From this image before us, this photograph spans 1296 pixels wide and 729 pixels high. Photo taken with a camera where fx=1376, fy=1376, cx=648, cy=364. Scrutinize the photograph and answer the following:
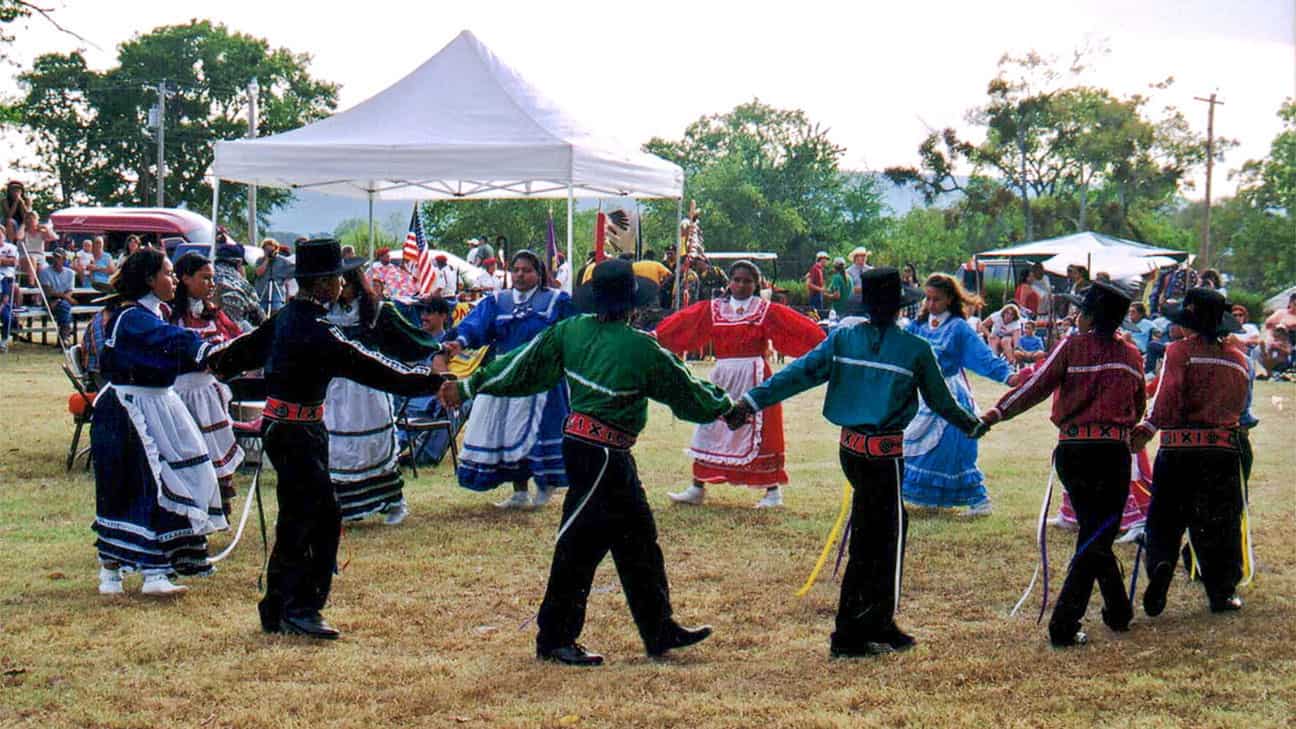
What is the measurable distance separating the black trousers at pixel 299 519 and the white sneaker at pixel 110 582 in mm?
1097

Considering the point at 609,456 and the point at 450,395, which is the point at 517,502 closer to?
the point at 450,395

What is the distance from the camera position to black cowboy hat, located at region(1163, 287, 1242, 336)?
21.3 ft

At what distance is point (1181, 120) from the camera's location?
5459 cm

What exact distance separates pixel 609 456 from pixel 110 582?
281 cm

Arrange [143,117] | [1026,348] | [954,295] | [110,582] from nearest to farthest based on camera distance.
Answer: [110,582]
[954,295]
[1026,348]
[143,117]

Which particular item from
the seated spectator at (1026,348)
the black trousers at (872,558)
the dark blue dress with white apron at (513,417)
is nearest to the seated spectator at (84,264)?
the seated spectator at (1026,348)

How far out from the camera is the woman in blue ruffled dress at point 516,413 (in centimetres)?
905

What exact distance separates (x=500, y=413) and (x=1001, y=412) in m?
3.87

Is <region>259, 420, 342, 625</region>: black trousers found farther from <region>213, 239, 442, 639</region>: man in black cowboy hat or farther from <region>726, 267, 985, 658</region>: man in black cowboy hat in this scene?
<region>726, 267, 985, 658</region>: man in black cowboy hat

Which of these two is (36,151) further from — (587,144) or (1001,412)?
(1001,412)

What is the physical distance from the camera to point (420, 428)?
1017 cm

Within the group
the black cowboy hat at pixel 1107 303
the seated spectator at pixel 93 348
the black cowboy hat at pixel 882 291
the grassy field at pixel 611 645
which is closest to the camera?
the grassy field at pixel 611 645

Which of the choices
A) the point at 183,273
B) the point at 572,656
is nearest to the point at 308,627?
the point at 572,656

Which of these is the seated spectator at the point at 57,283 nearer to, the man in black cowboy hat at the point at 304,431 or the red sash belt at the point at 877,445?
the man in black cowboy hat at the point at 304,431
